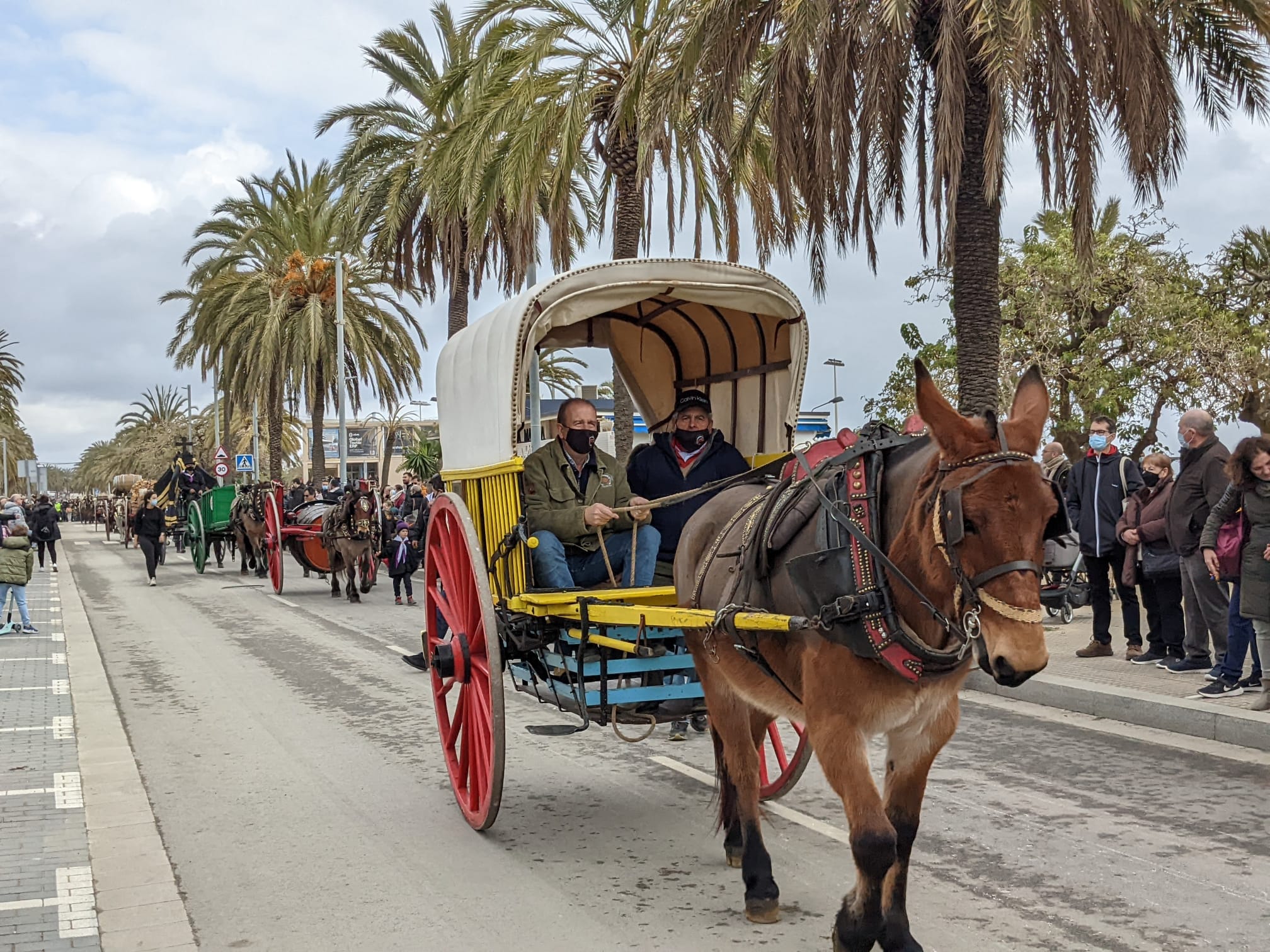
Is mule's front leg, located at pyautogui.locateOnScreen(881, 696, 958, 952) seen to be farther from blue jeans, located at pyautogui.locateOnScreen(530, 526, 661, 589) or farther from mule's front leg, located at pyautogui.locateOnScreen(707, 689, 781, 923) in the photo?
blue jeans, located at pyautogui.locateOnScreen(530, 526, 661, 589)

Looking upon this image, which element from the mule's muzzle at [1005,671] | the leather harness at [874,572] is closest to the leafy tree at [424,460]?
the leather harness at [874,572]

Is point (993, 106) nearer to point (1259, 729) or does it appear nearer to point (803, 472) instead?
point (1259, 729)

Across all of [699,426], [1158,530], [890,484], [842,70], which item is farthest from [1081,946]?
[842,70]

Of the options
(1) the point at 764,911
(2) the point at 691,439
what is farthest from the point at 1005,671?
(2) the point at 691,439

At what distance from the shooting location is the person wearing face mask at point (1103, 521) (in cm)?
1048

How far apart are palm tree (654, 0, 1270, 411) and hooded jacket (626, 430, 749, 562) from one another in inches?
213

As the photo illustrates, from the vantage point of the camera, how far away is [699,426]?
6.27m

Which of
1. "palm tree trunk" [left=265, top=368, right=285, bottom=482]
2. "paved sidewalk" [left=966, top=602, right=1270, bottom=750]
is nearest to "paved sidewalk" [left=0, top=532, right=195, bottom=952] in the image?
"paved sidewalk" [left=966, top=602, right=1270, bottom=750]

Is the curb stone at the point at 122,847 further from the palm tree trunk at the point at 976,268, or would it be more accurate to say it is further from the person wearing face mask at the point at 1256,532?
the palm tree trunk at the point at 976,268

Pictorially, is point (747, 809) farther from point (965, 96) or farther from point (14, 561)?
point (14, 561)

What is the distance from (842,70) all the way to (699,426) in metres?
6.63

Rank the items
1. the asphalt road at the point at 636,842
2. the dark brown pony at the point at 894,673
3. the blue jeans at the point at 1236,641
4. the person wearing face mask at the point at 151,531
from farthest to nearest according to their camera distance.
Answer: the person wearing face mask at the point at 151,531, the blue jeans at the point at 1236,641, the asphalt road at the point at 636,842, the dark brown pony at the point at 894,673

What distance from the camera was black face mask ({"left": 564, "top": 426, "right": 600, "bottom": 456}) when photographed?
6.10 metres

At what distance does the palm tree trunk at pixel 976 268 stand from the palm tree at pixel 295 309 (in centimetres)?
2005
